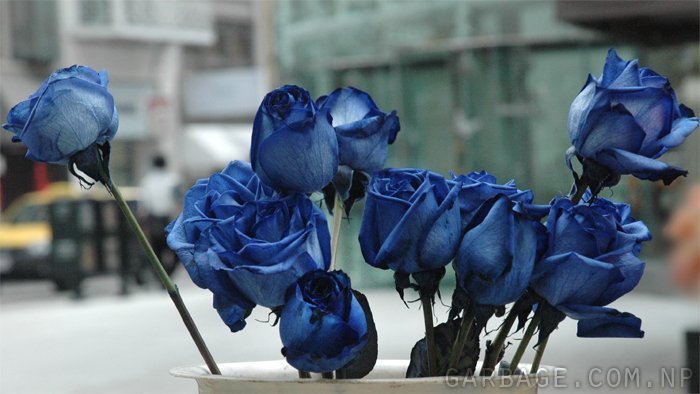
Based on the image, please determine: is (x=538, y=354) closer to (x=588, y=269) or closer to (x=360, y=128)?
(x=588, y=269)

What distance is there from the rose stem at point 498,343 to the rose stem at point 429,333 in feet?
0.15

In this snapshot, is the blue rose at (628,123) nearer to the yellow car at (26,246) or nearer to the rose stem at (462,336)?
the rose stem at (462,336)

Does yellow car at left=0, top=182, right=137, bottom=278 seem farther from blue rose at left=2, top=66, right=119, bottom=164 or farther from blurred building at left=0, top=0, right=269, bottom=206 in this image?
blue rose at left=2, top=66, right=119, bottom=164

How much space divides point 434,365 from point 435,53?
45.2 ft

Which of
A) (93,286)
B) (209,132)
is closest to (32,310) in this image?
(93,286)

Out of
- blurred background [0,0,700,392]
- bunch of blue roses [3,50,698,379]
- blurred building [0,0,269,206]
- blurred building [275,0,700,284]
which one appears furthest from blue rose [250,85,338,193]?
blurred building [0,0,269,206]

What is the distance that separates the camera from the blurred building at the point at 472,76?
1430cm

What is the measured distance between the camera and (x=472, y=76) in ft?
48.4

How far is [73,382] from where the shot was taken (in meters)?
8.41

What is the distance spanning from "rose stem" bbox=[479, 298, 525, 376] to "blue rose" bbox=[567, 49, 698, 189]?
147 mm

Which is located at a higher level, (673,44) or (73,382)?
(673,44)

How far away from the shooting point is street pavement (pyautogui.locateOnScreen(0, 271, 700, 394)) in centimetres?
812

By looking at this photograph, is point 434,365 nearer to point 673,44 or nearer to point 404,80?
point 673,44

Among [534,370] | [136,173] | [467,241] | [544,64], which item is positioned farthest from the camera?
[136,173]
